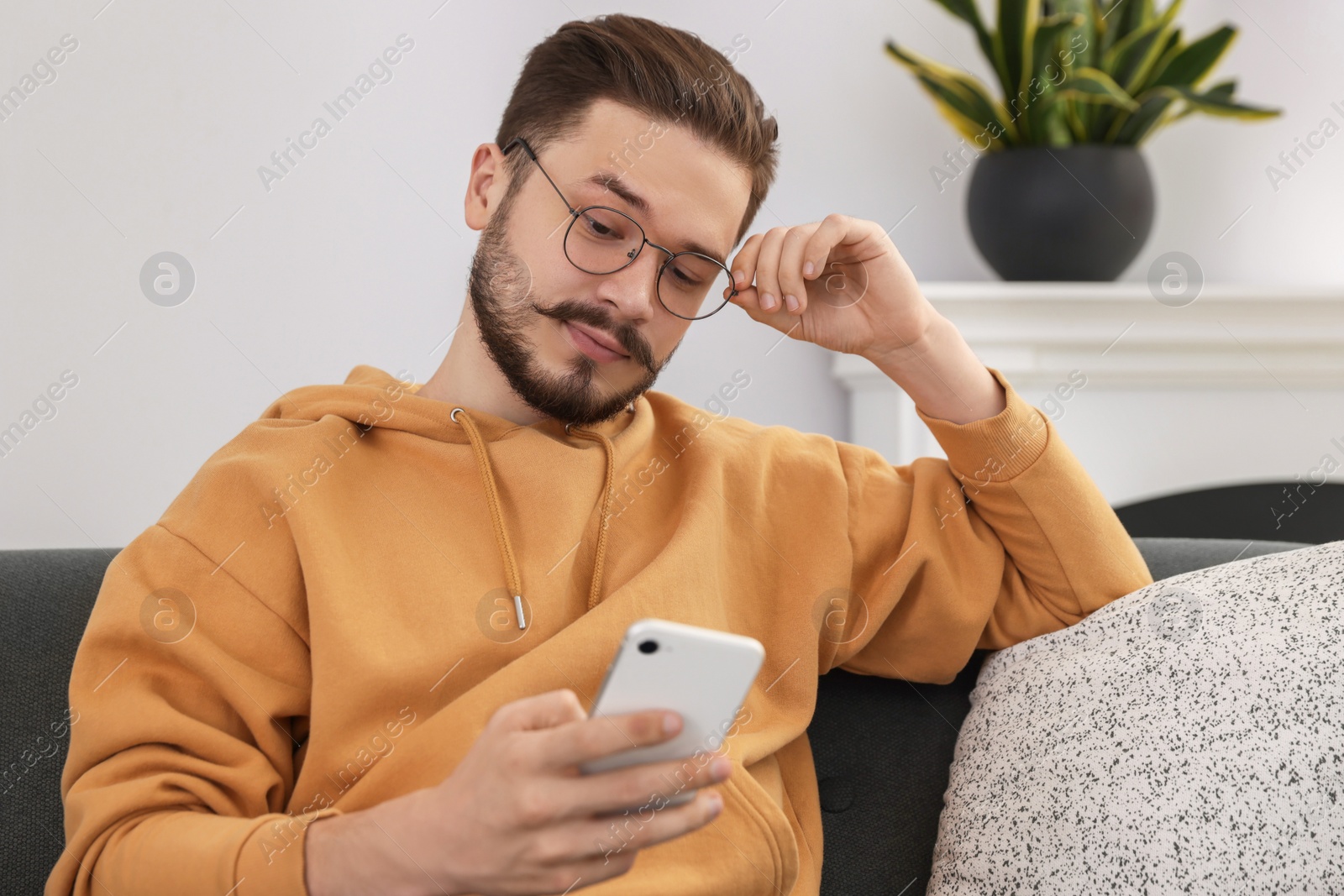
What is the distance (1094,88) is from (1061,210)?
8.1 inches

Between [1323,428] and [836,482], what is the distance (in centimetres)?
137

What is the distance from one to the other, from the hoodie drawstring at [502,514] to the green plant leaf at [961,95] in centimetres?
103

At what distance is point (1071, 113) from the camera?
1.69 metres

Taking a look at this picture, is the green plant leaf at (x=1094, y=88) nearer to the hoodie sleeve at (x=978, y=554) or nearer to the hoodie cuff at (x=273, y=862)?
the hoodie sleeve at (x=978, y=554)

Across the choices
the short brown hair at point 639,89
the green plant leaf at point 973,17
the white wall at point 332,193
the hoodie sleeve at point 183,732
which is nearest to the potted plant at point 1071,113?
the green plant leaf at point 973,17

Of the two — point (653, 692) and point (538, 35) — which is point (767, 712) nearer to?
point (653, 692)

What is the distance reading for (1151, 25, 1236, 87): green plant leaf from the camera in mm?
1646

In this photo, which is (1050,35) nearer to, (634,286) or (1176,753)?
(634,286)

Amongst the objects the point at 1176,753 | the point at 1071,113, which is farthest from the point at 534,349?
the point at 1071,113

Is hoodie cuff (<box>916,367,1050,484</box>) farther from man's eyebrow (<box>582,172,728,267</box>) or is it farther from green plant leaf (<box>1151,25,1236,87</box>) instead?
green plant leaf (<box>1151,25,1236,87</box>)

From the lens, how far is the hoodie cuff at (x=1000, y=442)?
3.08 ft

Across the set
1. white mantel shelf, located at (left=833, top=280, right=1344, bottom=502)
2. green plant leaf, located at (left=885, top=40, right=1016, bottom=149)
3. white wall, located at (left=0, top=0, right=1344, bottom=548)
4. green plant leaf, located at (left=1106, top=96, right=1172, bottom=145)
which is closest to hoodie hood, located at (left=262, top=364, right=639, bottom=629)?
white wall, located at (left=0, top=0, right=1344, bottom=548)

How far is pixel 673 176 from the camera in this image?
91 cm

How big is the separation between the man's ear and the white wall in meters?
0.66
